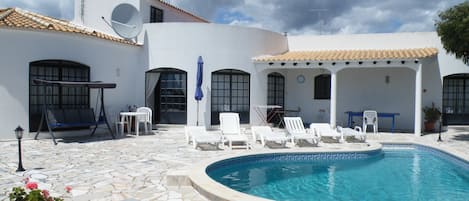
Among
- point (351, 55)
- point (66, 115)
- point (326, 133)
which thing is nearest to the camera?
point (66, 115)

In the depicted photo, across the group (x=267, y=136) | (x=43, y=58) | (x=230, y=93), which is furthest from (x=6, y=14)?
(x=267, y=136)

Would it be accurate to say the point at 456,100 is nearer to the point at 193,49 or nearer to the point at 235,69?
the point at 235,69

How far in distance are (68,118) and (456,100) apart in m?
18.1

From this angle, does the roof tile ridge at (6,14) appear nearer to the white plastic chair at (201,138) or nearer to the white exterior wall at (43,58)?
the white exterior wall at (43,58)

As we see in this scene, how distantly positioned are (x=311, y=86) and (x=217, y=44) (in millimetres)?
6114

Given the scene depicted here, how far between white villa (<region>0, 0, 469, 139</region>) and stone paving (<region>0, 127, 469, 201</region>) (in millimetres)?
2398

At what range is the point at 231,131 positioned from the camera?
1398 cm

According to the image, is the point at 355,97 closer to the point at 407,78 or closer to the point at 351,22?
the point at 407,78

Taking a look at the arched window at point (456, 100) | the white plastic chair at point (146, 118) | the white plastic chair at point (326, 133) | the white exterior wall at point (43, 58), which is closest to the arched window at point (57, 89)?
the white exterior wall at point (43, 58)

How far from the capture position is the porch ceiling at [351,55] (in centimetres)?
1673

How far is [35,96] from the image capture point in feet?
45.6

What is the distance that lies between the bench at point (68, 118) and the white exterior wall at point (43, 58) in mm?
1016

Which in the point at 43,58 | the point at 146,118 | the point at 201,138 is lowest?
the point at 201,138

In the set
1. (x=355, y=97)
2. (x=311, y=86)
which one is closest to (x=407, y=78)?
(x=355, y=97)
